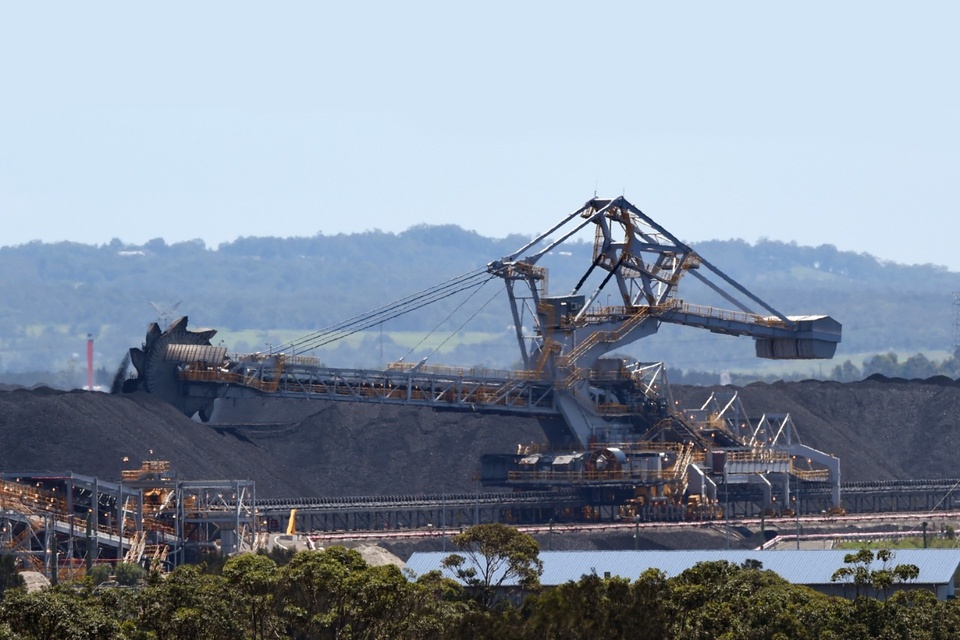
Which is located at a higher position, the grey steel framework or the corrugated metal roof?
the grey steel framework

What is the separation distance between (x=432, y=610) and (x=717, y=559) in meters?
22.6

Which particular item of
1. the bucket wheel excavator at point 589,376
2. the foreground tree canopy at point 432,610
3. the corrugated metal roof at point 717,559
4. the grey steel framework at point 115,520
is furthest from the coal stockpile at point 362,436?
the foreground tree canopy at point 432,610

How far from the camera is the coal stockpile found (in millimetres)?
99688

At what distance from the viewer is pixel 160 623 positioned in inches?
1645

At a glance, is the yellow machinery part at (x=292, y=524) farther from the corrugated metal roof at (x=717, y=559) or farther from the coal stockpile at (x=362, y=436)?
the corrugated metal roof at (x=717, y=559)

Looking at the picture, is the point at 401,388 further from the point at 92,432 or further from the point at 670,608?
the point at 670,608

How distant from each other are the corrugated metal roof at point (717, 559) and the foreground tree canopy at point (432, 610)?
43.6 feet

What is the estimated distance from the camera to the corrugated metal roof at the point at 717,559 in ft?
209

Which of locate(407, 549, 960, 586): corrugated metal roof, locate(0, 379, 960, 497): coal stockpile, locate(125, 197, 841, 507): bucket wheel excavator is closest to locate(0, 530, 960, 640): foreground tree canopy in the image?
locate(407, 549, 960, 586): corrugated metal roof

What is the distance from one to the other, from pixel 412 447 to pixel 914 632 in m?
75.7

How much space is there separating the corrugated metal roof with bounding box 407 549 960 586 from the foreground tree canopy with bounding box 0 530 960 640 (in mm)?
13303

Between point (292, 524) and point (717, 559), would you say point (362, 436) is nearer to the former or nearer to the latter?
point (292, 524)

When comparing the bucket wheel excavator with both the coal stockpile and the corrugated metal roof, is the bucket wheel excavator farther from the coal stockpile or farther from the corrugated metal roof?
the corrugated metal roof

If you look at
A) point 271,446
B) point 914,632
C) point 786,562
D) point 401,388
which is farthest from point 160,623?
point 271,446
